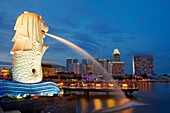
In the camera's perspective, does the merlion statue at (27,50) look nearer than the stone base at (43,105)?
No

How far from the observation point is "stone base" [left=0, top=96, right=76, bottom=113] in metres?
13.1

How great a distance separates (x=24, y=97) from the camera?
46.8ft

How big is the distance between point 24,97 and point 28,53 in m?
4.25

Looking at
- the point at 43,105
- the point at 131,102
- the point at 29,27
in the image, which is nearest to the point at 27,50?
the point at 29,27

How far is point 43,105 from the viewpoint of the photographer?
47.7 feet

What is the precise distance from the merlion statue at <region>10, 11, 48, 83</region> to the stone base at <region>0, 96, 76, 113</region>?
2.91 m

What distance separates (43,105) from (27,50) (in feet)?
16.5

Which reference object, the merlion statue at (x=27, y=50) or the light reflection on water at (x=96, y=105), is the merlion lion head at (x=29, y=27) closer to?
the merlion statue at (x=27, y=50)

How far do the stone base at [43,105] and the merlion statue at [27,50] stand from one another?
9.54 feet

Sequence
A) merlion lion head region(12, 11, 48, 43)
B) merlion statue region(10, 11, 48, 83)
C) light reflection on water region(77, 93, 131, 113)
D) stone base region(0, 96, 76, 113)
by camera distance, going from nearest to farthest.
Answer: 1. stone base region(0, 96, 76, 113)
2. merlion statue region(10, 11, 48, 83)
3. merlion lion head region(12, 11, 48, 43)
4. light reflection on water region(77, 93, 131, 113)

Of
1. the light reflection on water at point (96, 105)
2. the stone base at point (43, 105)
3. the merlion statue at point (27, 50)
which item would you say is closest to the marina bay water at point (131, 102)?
the light reflection on water at point (96, 105)

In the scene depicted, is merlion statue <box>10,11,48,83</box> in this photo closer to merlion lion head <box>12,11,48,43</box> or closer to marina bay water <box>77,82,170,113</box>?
merlion lion head <box>12,11,48,43</box>

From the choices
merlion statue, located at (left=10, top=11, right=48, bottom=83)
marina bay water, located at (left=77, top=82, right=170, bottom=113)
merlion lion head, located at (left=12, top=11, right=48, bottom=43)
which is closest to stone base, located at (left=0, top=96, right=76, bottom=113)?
merlion statue, located at (left=10, top=11, right=48, bottom=83)

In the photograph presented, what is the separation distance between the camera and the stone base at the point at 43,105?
516 inches
